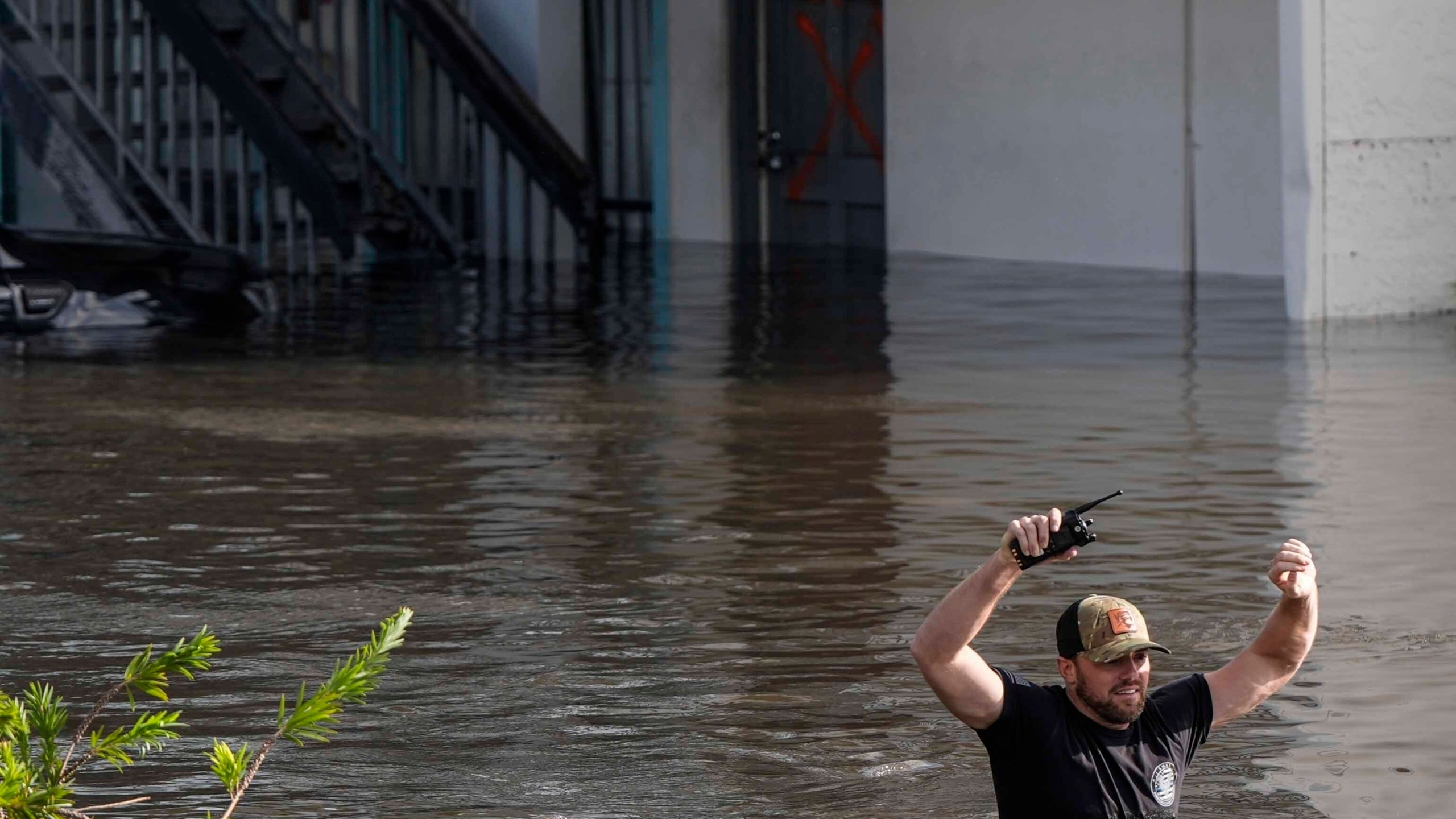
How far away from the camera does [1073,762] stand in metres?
4.11

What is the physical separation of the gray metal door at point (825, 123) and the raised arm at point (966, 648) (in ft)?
60.9

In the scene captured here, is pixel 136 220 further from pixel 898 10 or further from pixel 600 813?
pixel 600 813

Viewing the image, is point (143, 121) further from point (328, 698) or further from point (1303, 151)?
point (328, 698)

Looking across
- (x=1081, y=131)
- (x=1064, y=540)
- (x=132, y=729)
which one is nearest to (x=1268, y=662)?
(x=1064, y=540)

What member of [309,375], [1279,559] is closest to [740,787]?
[1279,559]

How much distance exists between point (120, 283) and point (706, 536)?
336 inches

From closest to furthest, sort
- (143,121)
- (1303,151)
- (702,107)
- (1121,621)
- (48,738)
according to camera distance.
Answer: (48,738) < (1121,621) < (1303,151) < (143,121) < (702,107)

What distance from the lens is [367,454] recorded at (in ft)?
34.5

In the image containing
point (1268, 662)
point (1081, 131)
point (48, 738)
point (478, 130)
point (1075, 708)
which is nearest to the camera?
point (48, 738)

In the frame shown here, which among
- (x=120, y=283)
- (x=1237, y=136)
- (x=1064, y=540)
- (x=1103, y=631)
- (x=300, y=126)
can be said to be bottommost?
(x=1103, y=631)

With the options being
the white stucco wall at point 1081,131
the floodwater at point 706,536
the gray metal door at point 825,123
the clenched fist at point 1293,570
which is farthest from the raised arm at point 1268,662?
the gray metal door at point 825,123

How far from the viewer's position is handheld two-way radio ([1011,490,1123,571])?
12.5 ft

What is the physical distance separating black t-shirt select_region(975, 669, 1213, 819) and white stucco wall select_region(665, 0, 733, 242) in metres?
20.5

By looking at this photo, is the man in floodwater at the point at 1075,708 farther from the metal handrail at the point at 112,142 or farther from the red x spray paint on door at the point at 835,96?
the red x spray paint on door at the point at 835,96
